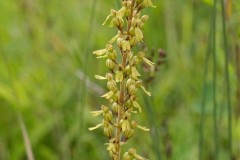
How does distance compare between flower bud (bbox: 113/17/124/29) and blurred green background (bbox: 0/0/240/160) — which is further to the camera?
blurred green background (bbox: 0/0/240/160)

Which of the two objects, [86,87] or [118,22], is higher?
[118,22]

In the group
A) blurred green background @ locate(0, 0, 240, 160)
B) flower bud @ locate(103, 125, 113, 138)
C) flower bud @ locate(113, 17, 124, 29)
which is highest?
flower bud @ locate(113, 17, 124, 29)

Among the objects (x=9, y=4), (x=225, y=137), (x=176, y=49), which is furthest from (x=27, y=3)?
(x=225, y=137)

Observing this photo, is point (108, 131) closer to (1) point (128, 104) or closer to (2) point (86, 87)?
(1) point (128, 104)

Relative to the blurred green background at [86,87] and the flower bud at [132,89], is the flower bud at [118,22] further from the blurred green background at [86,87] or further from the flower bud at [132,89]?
the blurred green background at [86,87]

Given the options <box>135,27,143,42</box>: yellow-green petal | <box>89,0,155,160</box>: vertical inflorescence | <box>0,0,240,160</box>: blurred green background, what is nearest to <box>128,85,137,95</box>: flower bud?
<box>89,0,155,160</box>: vertical inflorescence

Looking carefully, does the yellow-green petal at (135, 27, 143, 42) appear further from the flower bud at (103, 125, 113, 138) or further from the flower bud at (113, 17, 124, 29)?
the flower bud at (103, 125, 113, 138)

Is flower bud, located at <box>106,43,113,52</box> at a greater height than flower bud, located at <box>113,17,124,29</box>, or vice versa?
flower bud, located at <box>113,17,124,29</box>

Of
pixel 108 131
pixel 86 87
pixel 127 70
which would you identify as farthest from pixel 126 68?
pixel 86 87
